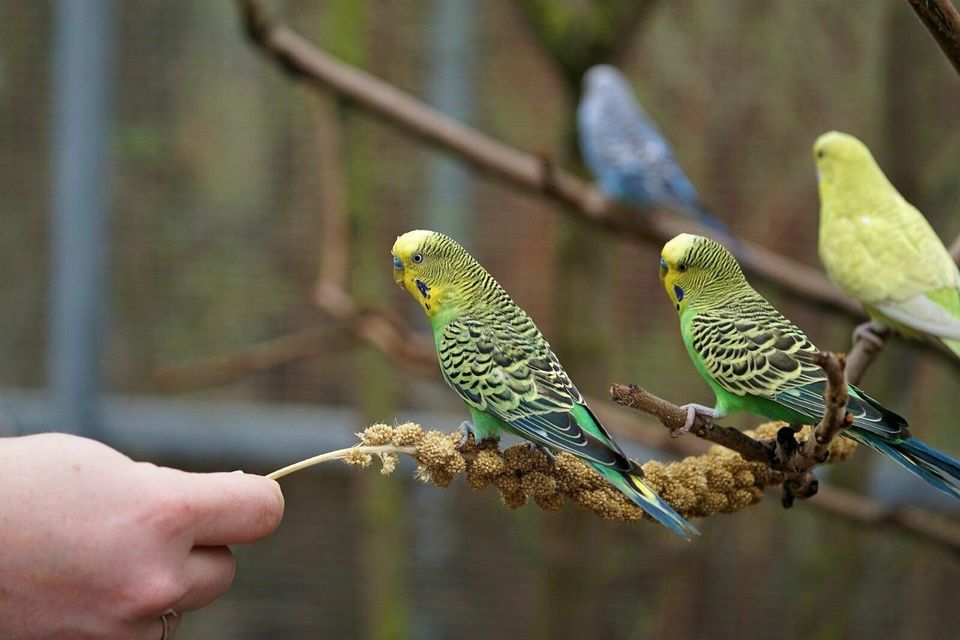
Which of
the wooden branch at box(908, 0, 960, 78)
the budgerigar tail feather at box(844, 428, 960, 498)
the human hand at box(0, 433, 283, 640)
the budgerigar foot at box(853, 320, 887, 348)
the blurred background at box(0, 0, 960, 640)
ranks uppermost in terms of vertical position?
the wooden branch at box(908, 0, 960, 78)

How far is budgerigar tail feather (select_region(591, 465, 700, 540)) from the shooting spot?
0.39m

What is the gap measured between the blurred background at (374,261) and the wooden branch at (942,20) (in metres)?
0.97

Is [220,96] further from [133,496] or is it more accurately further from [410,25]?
[133,496]

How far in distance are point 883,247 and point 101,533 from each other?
17.3 inches

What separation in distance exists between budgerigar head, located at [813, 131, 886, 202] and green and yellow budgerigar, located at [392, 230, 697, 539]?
0.70 ft

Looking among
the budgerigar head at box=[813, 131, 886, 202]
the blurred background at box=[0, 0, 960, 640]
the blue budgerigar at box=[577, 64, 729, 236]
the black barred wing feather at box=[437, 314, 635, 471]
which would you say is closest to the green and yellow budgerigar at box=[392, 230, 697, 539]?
the black barred wing feather at box=[437, 314, 635, 471]

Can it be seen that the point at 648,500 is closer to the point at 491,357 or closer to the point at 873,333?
the point at 491,357

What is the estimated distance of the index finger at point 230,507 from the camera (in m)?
0.42

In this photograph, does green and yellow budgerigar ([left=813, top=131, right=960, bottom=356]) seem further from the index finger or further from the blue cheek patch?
the index finger

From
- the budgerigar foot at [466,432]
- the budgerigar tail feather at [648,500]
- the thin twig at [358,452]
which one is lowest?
the budgerigar foot at [466,432]

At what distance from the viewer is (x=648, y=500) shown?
1.34 ft

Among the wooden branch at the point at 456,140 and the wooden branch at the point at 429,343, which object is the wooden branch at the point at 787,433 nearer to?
the wooden branch at the point at 429,343

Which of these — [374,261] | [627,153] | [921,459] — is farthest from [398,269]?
[627,153]

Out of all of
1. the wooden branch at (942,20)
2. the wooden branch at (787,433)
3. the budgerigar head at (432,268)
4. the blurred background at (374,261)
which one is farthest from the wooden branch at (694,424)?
the blurred background at (374,261)
